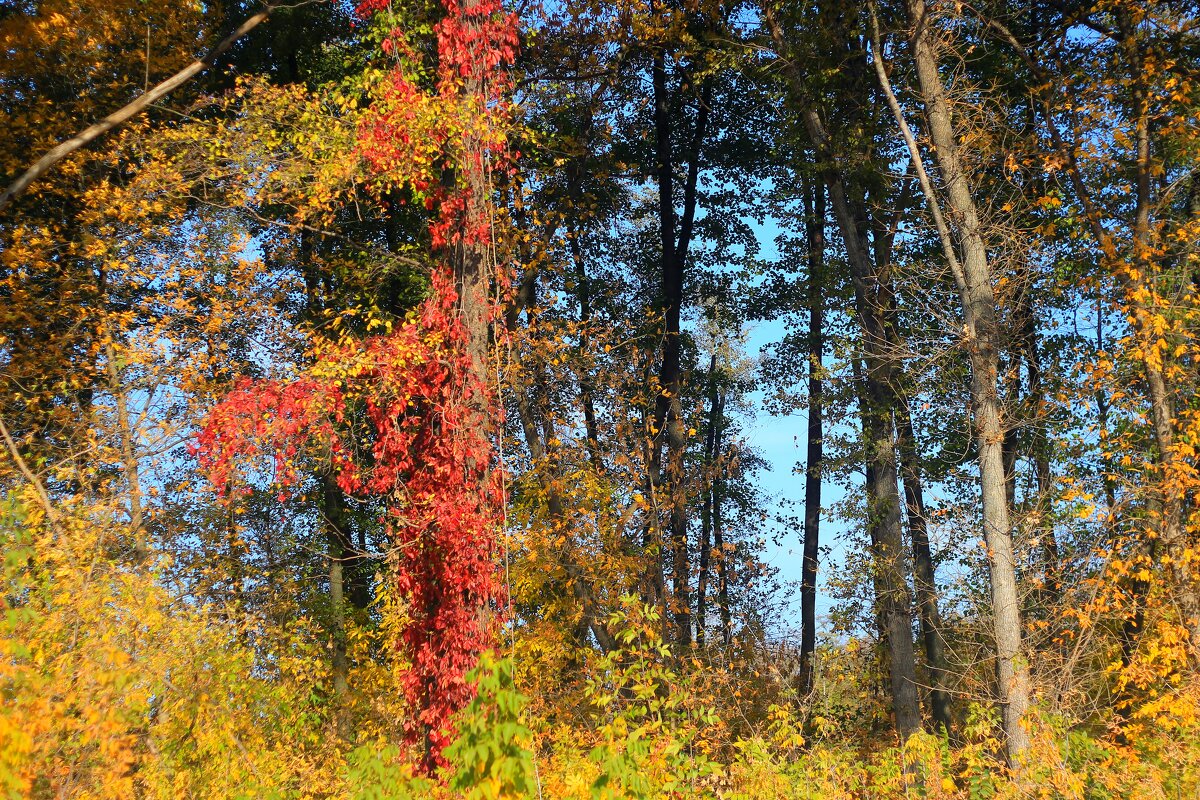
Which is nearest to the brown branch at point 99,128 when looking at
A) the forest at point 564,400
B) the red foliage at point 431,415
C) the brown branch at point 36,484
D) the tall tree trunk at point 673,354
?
the forest at point 564,400

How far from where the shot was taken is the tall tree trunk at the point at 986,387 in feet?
31.9

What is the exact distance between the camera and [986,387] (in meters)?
10.6

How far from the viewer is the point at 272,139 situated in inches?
516

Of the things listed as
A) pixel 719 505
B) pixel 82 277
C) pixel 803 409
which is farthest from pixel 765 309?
pixel 82 277

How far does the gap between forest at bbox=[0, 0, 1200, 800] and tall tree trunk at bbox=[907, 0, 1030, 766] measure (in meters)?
0.06

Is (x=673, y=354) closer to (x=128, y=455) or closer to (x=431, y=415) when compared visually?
(x=431, y=415)

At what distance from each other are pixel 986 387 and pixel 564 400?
7.69 meters

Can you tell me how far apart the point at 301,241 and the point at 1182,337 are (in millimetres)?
15015

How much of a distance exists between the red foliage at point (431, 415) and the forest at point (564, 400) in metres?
0.05

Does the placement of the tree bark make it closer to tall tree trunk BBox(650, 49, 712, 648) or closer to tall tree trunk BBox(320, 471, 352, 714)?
tall tree trunk BBox(650, 49, 712, 648)

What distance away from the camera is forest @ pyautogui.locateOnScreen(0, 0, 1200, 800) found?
9.45m

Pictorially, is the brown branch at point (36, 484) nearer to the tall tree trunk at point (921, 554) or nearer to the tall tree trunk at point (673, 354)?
the tall tree trunk at point (673, 354)

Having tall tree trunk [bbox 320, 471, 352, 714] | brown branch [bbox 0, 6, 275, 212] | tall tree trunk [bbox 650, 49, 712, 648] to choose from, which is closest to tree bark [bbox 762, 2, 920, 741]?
tall tree trunk [bbox 650, 49, 712, 648]

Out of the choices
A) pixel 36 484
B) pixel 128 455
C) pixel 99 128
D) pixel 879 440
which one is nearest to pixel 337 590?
pixel 128 455
